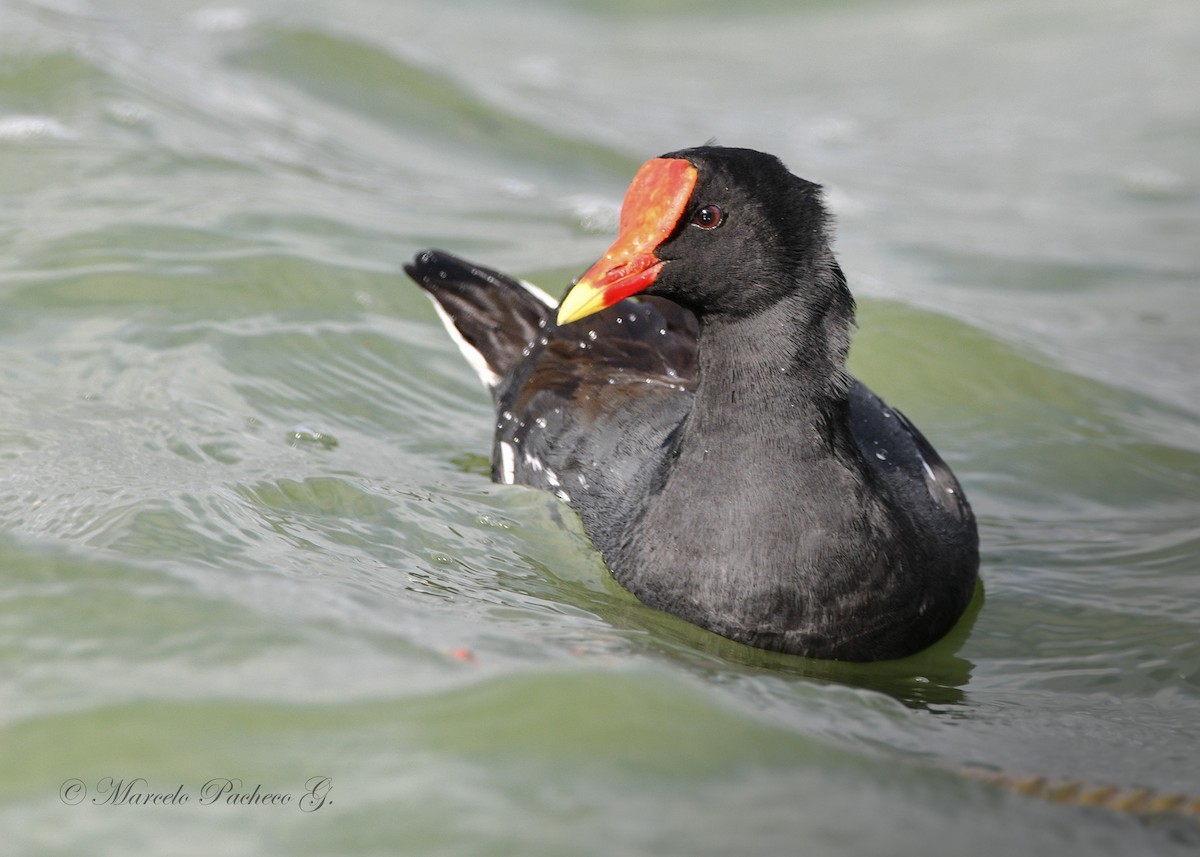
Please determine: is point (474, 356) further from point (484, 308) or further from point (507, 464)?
point (507, 464)

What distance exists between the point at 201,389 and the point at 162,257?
125cm

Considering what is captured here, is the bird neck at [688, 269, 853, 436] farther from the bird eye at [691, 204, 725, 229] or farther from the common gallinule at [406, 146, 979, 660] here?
the bird eye at [691, 204, 725, 229]

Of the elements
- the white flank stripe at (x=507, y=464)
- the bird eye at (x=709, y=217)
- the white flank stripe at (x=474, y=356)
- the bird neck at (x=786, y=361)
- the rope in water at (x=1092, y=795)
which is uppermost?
the bird eye at (x=709, y=217)

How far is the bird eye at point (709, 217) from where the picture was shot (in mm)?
3752

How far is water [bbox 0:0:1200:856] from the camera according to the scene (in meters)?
2.89

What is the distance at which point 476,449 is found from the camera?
539cm

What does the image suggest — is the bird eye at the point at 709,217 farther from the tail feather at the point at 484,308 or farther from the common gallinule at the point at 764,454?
the tail feather at the point at 484,308

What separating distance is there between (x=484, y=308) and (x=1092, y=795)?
3.12 metres

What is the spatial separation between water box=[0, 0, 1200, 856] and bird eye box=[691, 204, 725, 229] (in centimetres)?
106

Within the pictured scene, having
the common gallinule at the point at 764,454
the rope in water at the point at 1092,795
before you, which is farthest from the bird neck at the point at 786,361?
the rope in water at the point at 1092,795

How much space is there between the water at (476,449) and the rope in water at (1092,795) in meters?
0.06

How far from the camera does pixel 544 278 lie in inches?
271

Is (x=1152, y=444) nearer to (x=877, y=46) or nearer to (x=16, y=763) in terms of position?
(x=16, y=763)

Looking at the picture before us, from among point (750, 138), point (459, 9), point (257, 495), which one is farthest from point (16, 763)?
point (459, 9)
